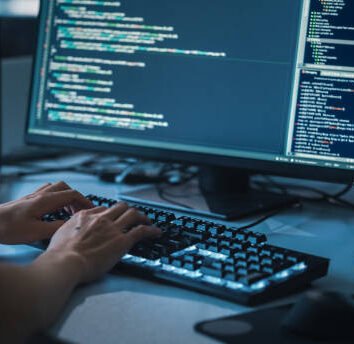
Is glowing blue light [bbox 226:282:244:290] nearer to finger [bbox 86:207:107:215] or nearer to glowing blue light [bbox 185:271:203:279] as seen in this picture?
glowing blue light [bbox 185:271:203:279]

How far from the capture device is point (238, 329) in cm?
86

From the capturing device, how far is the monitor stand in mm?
1381

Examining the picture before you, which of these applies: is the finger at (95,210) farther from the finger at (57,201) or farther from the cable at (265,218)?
the cable at (265,218)

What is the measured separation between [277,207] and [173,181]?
0.27 metres

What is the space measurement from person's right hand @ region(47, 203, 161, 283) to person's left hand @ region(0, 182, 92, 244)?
0.06 metres

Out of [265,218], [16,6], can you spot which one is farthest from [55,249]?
[16,6]

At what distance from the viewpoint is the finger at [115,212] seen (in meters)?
1.10

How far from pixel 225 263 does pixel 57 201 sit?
0.34 meters

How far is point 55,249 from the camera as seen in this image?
102 centimetres

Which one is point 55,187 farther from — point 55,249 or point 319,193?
point 319,193

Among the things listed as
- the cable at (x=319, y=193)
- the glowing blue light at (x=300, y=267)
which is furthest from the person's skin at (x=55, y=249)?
the cable at (x=319, y=193)

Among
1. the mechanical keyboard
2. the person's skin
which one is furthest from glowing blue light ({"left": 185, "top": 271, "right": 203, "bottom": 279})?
the person's skin

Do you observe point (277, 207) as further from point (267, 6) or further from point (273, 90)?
point (267, 6)

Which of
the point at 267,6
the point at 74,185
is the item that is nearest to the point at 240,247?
the point at 267,6
